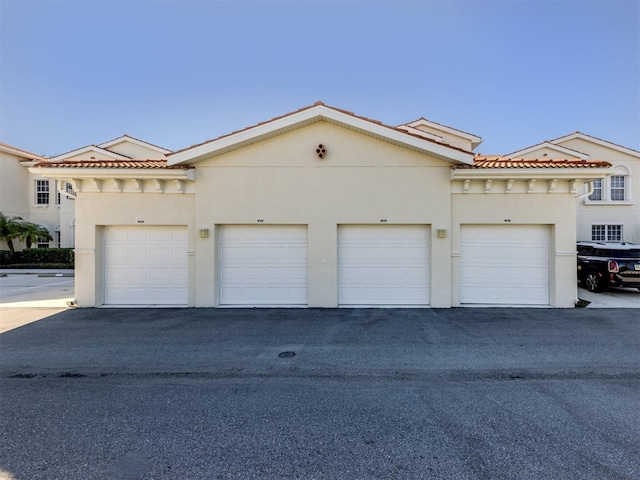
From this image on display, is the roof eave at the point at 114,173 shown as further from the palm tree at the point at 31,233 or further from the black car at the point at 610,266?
the palm tree at the point at 31,233

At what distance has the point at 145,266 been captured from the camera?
8570 mm

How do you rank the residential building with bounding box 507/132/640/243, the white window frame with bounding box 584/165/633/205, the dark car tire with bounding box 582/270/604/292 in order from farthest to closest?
the white window frame with bounding box 584/165/633/205 < the residential building with bounding box 507/132/640/243 < the dark car tire with bounding box 582/270/604/292

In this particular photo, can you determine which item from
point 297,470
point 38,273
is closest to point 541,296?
point 297,470

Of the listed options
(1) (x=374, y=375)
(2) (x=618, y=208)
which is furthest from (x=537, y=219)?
(2) (x=618, y=208)

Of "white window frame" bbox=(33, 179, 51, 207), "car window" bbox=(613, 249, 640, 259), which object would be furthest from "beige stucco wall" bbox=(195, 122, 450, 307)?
"white window frame" bbox=(33, 179, 51, 207)

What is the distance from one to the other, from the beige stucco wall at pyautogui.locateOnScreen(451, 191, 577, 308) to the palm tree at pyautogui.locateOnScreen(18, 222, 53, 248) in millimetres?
25514

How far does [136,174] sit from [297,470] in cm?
813

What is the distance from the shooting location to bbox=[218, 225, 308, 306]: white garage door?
8.41 metres

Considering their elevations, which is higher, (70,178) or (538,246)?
(70,178)

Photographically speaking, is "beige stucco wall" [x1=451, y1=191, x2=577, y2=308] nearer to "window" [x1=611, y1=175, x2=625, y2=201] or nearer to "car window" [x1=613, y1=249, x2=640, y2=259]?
"car window" [x1=613, y1=249, x2=640, y2=259]

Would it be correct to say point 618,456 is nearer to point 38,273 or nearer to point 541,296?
point 541,296

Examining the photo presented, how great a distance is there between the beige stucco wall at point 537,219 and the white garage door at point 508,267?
210mm

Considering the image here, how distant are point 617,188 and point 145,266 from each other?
914 inches

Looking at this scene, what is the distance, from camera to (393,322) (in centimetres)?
694
